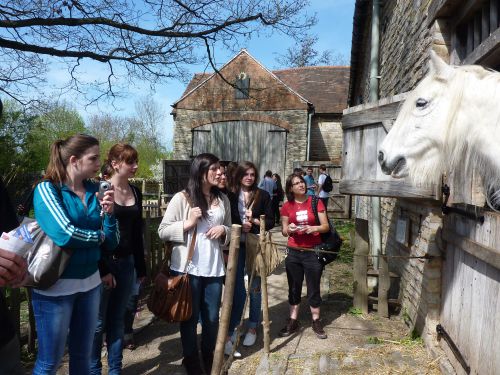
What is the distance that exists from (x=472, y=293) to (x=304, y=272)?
183 centimetres

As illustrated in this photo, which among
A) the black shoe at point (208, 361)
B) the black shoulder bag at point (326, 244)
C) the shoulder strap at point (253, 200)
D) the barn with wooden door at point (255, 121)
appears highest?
the barn with wooden door at point (255, 121)

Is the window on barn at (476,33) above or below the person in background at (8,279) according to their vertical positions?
above

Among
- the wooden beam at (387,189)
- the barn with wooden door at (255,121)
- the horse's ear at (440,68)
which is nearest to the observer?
the horse's ear at (440,68)

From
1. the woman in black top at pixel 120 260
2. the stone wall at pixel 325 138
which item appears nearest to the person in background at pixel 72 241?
the woman in black top at pixel 120 260

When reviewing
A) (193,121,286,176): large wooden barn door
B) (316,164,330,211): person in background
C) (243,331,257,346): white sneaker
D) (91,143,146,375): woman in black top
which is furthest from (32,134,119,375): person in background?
(193,121,286,176): large wooden barn door

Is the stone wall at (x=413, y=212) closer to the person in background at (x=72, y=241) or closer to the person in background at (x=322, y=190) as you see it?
the person in background at (x=72, y=241)

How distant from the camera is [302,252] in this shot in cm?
449

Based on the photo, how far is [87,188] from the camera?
274cm

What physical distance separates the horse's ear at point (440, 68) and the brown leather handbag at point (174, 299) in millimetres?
2150

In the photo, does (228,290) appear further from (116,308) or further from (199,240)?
(116,308)

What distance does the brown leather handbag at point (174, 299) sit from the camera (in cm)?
321

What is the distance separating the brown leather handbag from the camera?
10.5 feet

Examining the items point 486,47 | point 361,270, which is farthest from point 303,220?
point 486,47

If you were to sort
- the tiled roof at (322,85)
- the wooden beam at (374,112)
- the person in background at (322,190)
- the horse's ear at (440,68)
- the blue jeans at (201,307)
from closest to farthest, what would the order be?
the horse's ear at (440,68)
the blue jeans at (201,307)
the wooden beam at (374,112)
the person in background at (322,190)
the tiled roof at (322,85)
